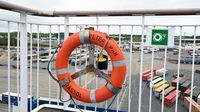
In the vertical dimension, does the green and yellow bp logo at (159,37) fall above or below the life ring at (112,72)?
above

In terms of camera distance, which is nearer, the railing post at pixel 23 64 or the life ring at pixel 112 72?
the life ring at pixel 112 72

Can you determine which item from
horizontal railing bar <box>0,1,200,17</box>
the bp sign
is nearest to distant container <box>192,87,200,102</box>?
the bp sign

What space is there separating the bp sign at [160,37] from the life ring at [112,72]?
0.31 meters

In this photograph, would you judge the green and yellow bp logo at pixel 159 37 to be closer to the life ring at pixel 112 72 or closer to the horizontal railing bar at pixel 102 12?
the horizontal railing bar at pixel 102 12

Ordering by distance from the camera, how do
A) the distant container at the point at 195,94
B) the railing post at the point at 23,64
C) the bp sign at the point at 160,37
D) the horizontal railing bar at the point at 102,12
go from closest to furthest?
the horizontal railing bar at the point at 102,12 < the bp sign at the point at 160,37 < the railing post at the point at 23,64 < the distant container at the point at 195,94

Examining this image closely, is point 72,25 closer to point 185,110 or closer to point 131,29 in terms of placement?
point 131,29

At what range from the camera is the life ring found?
1672 millimetres

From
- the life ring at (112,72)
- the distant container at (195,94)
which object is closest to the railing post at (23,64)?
the life ring at (112,72)

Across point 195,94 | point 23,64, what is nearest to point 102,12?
point 23,64

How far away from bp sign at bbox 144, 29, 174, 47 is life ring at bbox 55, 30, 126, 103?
1.03ft

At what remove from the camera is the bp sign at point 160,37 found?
1.76 m

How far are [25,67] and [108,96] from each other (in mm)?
903

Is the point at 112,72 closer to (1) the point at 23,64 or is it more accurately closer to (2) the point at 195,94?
(1) the point at 23,64

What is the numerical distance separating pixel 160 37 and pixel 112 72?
0.51 m
